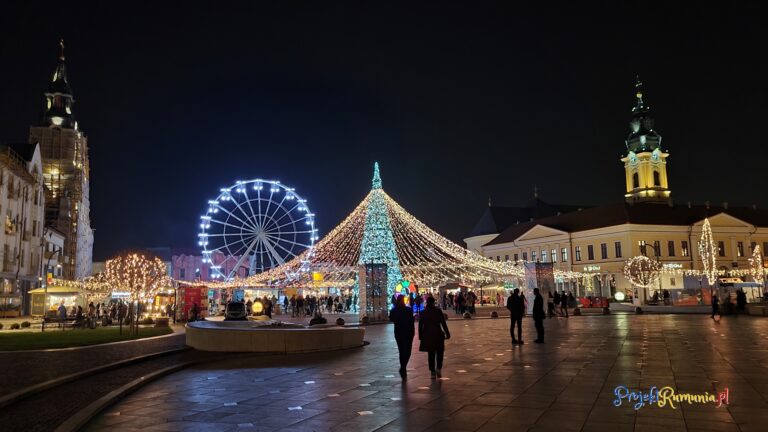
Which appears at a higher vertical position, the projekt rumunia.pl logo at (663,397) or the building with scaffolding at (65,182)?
the building with scaffolding at (65,182)

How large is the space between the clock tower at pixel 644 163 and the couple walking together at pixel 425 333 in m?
90.7

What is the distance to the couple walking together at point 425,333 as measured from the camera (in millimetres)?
12227

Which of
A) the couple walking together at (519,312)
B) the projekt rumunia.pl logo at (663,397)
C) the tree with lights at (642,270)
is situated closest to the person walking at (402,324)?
the projekt rumunia.pl logo at (663,397)

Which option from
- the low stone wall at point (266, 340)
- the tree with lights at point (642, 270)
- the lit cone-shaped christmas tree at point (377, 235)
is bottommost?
the low stone wall at point (266, 340)

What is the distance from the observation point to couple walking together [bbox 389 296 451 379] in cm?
1223

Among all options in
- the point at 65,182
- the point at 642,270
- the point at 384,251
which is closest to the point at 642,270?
the point at 642,270

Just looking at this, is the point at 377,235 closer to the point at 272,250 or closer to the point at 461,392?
the point at 272,250

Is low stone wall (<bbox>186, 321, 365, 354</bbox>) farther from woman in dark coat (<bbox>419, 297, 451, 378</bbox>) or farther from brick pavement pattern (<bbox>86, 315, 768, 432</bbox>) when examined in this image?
woman in dark coat (<bbox>419, 297, 451, 378</bbox>)

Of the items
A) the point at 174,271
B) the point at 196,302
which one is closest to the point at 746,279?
the point at 196,302

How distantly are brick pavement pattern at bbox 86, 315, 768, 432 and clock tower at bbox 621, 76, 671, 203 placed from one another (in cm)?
8552

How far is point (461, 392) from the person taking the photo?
1001 cm

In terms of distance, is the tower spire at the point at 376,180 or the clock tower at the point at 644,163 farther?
the clock tower at the point at 644,163

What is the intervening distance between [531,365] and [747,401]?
491cm

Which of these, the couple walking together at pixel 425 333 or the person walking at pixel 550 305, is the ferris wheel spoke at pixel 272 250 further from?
the couple walking together at pixel 425 333
